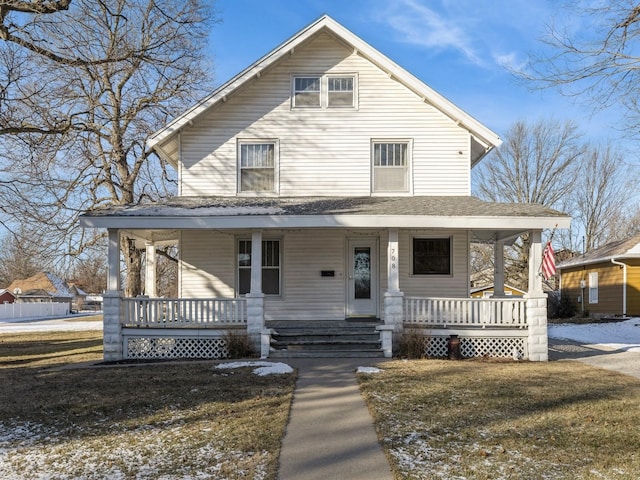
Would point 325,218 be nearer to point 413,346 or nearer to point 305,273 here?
point 305,273

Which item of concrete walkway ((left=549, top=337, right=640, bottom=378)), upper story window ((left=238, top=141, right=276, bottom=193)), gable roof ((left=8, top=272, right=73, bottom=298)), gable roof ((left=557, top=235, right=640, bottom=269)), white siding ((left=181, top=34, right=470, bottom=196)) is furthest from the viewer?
gable roof ((left=8, top=272, right=73, bottom=298))

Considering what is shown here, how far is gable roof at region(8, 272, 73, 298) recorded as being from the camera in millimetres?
61938

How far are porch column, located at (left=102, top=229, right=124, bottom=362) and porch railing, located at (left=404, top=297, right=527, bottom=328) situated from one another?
6603mm

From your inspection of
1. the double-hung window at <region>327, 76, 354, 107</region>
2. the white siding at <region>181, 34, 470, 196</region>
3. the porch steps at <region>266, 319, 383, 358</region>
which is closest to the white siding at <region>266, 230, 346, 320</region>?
the porch steps at <region>266, 319, 383, 358</region>

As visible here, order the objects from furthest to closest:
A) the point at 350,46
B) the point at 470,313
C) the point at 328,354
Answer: the point at 350,46, the point at 470,313, the point at 328,354

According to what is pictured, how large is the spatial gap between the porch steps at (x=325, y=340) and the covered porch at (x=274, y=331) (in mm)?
246

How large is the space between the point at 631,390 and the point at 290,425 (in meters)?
5.74

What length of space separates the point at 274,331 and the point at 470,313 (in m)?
4.57

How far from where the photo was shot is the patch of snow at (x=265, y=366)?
938 cm

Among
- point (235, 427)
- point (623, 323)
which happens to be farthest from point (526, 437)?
point (623, 323)

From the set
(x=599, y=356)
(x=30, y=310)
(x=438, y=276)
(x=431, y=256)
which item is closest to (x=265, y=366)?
(x=438, y=276)

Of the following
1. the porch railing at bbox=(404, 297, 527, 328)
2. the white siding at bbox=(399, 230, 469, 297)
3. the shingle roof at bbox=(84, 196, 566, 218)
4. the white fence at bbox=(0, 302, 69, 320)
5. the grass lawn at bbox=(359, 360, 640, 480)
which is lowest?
the white fence at bbox=(0, 302, 69, 320)

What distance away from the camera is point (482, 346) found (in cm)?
1190

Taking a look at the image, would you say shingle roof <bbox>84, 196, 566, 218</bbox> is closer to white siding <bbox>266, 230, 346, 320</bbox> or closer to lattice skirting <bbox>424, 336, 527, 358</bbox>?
white siding <bbox>266, 230, 346, 320</bbox>
